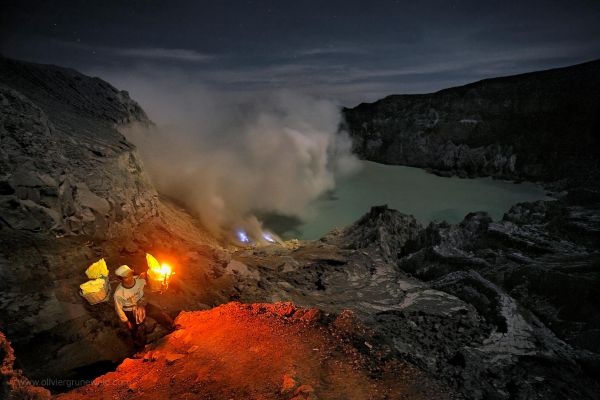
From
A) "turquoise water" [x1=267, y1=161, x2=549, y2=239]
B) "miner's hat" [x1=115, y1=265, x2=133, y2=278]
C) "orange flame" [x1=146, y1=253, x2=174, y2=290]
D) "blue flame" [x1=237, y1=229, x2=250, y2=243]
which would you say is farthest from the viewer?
"turquoise water" [x1=267, y1=161, x2=549, y2=239]

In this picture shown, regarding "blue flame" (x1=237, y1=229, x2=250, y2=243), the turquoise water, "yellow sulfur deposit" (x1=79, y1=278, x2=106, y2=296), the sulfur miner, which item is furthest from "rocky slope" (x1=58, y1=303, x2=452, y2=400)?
the turquoise water

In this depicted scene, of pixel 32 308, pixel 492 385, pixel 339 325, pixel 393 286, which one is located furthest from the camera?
pixel 393 286

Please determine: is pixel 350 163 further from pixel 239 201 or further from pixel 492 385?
pixel 492 385

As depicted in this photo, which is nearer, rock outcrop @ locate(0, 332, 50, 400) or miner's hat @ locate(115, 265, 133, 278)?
rock outcrop @ locate(0, 332, 50, 400)

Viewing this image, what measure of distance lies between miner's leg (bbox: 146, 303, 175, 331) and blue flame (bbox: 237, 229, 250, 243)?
9.21m

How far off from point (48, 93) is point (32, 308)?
335 inches

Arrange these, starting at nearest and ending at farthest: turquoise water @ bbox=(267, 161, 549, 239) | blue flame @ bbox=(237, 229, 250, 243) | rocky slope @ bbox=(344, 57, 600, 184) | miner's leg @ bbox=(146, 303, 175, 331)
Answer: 1. miner's leg @ bbox=(146, 303, 175, 331)
2. blue flame @ bbox=(237, 229, 250, 243)
3. turquoise water @ bbox=(267, 161, 549, 239)
4. rocky slope @ bbox=(344, 57, 600, 184)

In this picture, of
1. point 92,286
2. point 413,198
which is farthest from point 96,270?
point 413,198

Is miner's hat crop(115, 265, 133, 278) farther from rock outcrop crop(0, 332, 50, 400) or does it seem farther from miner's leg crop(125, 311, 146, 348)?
rock outcrop crop(0, 332, 50, 400)

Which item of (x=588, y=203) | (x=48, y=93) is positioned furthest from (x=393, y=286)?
(x=48, y=93)

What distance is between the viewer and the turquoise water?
19.7 m

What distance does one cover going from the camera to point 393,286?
8.21m

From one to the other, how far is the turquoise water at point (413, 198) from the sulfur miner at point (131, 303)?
13099 mm

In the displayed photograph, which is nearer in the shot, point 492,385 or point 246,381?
point 246,381
